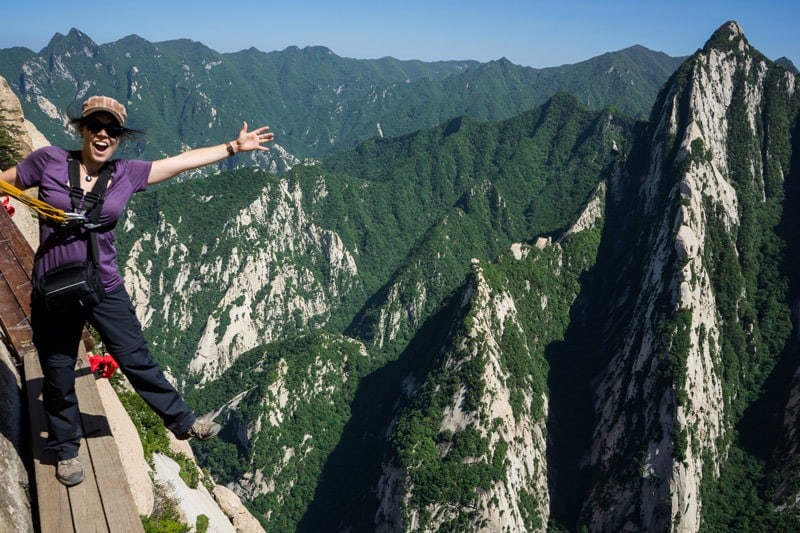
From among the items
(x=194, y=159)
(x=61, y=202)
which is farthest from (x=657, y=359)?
(x=61, y=202)

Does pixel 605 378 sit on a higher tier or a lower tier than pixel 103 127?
higher

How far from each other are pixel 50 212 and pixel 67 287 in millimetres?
1244

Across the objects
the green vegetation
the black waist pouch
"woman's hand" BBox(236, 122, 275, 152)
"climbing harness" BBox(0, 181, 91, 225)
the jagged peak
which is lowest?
the black waist pouch

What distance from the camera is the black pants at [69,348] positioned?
9.29m

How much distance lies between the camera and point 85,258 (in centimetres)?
891

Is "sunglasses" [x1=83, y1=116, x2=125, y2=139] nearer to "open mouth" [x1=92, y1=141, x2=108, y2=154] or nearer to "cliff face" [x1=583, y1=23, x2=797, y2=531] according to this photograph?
"open mouth" [x1=92, y1=141, x2=108, y2=154]

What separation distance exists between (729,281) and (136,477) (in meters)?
116

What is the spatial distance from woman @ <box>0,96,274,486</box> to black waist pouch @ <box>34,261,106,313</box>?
0.17 meters

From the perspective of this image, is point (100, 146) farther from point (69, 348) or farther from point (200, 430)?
point (200, 430)

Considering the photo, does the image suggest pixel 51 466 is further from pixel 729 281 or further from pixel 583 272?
pixel 583 272

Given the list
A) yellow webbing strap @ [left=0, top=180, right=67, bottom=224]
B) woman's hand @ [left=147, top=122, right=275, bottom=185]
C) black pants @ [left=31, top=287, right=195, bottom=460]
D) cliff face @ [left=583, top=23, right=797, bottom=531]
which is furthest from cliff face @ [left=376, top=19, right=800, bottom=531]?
yellow webbing strap @ [left=0, top=180, right=67, bottom=224]

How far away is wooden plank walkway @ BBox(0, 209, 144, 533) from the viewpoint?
8.74 m

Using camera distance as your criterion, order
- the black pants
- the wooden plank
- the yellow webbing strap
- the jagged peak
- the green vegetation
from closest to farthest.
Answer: the yellow webbing strap, the wooden plank, the black pants, the green vegetation, the jagged peak

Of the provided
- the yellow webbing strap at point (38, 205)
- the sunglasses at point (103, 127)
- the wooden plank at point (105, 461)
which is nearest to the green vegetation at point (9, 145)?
the wooden plank at point (105, 461)
